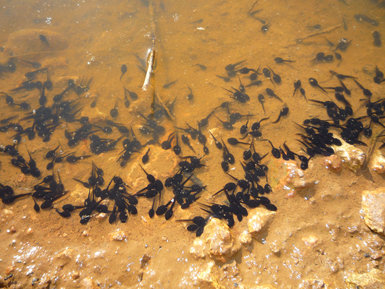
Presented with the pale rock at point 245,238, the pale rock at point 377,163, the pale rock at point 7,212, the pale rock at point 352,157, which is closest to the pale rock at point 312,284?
the pale rock at point 245,238

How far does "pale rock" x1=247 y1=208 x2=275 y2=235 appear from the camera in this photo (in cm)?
328

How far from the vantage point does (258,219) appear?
11.0 feet

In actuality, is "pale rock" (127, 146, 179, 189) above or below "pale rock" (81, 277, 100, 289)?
above

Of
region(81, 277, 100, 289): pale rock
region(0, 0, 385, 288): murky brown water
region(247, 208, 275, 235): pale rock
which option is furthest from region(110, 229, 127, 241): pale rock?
region(247, 208, 275, 235): pale rock

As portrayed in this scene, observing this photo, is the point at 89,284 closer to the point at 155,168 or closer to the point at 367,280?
the point at 155,168

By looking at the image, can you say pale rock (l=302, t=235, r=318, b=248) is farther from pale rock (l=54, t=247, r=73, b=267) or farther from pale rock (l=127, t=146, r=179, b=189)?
pale rock (l=54, t=247, r=73, b=267)

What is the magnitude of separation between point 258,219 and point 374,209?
164cm

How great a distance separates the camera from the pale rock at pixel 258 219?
328cm

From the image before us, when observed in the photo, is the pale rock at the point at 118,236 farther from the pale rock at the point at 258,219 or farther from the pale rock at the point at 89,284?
the pale rock at the point at 258,219

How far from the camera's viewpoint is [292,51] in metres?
6.00

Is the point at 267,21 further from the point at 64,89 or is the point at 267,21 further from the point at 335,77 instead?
the point at 64,89

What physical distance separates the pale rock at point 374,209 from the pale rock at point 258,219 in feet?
4.28

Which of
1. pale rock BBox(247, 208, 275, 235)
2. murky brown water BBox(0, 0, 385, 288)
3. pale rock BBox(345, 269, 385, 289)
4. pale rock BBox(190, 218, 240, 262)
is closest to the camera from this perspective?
pale rock BBox(345, 269, 385, 289)

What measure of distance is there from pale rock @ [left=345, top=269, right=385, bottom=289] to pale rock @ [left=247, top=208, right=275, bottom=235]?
44.8 inches
